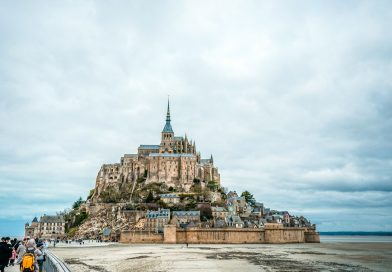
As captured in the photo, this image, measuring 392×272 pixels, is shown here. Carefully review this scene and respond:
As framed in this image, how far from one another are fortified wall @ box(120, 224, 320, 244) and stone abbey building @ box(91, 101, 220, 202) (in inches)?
894

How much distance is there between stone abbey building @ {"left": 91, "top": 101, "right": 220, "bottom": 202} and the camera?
90750mm

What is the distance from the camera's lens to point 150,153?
94.5m

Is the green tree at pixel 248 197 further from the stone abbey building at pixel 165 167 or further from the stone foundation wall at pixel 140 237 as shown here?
the stone foundation wall at pixel 140 237

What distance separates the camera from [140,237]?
217 feet

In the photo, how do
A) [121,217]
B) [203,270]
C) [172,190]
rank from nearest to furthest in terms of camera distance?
1. [203,270]
2. [121,217]
3. [172,190]

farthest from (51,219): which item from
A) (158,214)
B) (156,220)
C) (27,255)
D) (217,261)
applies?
(27,255)

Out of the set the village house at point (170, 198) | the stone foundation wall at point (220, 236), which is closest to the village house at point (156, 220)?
the stone foundation wall at point (220, 236)

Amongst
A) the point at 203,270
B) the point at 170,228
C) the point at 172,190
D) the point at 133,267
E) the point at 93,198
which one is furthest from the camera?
the point at 93,198

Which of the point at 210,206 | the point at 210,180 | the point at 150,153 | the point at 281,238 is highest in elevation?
the point at 150,153

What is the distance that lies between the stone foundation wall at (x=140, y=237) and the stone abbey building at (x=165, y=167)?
23.0 metres

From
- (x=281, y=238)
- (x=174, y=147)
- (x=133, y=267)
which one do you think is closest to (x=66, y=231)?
(x=174, y=147)

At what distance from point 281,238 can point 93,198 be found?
47.6m

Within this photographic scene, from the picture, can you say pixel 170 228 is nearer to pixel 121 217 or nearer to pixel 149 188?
pixel 121 217

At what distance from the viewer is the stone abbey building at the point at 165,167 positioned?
90.8m
